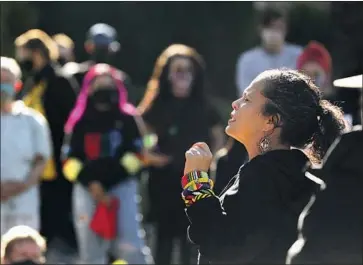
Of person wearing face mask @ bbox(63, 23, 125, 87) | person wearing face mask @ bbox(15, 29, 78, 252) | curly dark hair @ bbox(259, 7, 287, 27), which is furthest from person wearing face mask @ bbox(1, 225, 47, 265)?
curly dark hair @ bbox(259, 7, 287, 27)

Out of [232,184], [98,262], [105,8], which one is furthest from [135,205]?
[105,8]

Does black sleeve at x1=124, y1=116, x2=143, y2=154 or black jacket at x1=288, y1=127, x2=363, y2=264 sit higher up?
black jacket at x1=288, y1=127, x2=363, y2=264

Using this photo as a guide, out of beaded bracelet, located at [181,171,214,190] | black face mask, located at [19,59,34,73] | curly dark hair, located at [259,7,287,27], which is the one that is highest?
beaded bracelet, located at [181,171,214,190]

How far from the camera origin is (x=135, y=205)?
27.1 feet

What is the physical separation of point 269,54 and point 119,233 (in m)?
2.18

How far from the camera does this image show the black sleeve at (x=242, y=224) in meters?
4.05

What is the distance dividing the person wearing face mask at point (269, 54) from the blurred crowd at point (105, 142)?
0.01m

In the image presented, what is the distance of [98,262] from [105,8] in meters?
5.76

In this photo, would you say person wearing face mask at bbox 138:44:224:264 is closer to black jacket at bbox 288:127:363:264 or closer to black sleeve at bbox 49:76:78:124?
black sleeve at bbox 49:76:78:124

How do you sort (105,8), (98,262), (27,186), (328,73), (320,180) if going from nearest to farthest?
(320,180) < (27,186) < (98,262) < (328,73) < (105,8)

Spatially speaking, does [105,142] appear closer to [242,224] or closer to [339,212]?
[242,224]

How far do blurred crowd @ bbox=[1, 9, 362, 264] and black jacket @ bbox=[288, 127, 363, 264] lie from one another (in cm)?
341

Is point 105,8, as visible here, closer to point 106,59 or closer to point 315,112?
point 106,59

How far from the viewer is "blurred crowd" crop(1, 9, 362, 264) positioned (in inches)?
304
